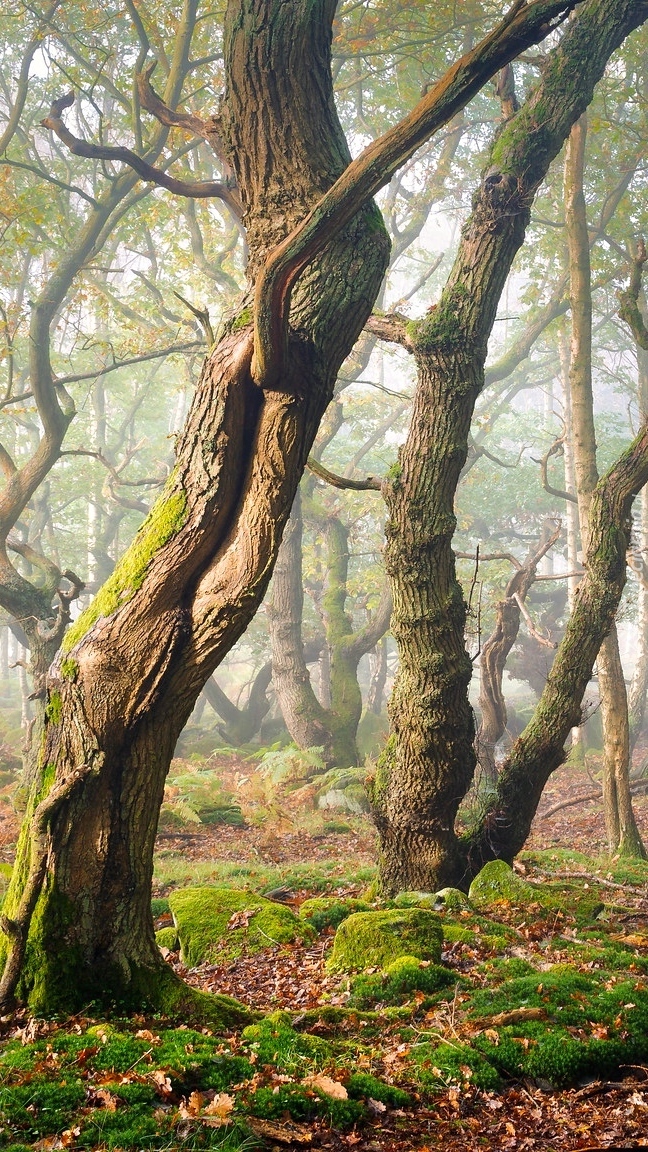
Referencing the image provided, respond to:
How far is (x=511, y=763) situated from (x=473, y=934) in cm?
212

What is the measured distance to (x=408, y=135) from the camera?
3.82m

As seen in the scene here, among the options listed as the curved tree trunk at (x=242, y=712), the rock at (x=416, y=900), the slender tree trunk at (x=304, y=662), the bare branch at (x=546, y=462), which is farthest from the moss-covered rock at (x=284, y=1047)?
the curved tree trunk at (x=242, y=712)

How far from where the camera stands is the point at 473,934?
5.73 m

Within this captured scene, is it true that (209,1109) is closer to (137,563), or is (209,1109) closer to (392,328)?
(137,563)

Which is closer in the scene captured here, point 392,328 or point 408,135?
point 408,135

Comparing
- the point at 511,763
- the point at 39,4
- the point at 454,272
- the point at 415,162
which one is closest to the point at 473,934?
the point at 511,763

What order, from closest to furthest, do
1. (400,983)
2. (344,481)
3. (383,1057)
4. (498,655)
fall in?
(383,1057), (400,983), (344,481), (498,655)

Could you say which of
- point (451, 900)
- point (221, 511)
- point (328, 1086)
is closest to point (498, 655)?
point (451, 900)

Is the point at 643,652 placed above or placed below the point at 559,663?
above

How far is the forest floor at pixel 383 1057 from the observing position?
3.07 meters

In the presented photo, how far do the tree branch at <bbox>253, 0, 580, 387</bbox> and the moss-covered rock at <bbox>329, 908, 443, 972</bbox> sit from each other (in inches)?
171

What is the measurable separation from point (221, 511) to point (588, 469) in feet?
25.7

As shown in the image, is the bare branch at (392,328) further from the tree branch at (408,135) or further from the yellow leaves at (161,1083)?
the yellow leaves at (161,1083)

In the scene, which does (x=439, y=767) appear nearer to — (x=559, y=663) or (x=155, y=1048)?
(x=559, y=663)
